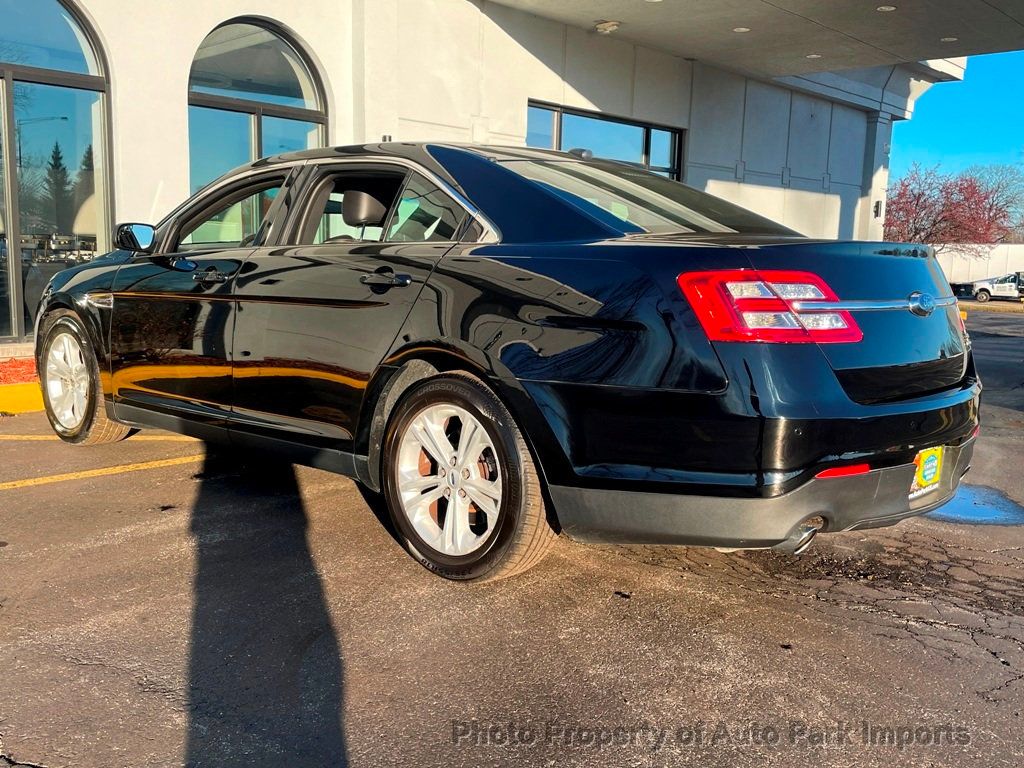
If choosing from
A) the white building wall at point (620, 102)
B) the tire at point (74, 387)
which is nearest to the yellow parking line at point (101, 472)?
the tire at point (74, 387)

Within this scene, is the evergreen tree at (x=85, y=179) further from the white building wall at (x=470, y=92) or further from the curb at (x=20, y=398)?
the curb at (x=20, y=398)

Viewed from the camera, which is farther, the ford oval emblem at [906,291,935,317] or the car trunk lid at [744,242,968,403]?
the ford oval emblem at [906,291,935,317]

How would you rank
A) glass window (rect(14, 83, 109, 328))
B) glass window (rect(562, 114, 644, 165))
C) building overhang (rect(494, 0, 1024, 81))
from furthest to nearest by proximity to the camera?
glass window (rect(562, 114, 644, 165)) < building overhang (rect(494, 0, 1024, 81)) < glass window (rect(14, 83, 109, 328))

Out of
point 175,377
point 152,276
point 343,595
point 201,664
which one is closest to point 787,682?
point 343,595

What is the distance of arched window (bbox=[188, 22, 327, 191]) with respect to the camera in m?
10.4

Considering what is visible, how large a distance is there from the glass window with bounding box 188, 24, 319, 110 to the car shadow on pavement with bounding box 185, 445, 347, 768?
7430 mm

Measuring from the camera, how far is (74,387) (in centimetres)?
537

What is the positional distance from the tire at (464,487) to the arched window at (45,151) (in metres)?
7.27

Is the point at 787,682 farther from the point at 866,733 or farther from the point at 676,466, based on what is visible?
the point at 676,466

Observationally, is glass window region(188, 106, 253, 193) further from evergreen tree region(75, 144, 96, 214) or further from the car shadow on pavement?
the car shadow on pavement

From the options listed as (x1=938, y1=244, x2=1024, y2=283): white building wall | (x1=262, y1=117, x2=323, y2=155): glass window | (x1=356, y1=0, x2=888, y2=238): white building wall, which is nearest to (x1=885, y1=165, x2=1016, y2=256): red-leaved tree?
(x1=938, y1=244, x2=1024, y2=283): white building wall

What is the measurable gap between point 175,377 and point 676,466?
9.00ft

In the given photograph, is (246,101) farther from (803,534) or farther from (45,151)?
(803,534)

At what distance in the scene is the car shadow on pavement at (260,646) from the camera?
235 cm
